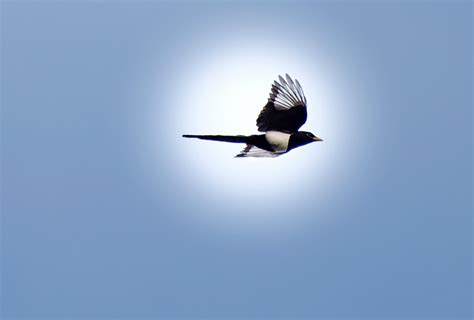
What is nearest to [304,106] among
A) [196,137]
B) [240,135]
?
[240,135]

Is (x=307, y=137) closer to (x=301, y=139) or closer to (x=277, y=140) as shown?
(x=301, y=139)

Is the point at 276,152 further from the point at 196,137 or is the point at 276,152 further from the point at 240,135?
the point at 196,137

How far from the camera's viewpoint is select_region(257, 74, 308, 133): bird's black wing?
14242 millimetres

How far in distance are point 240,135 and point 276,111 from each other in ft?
3.87

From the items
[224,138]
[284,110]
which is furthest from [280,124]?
[224,138]

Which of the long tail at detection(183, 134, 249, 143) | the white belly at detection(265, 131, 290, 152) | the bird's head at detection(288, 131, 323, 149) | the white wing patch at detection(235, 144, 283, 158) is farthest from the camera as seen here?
the bird's head at detection(288, 131, 323, 149)

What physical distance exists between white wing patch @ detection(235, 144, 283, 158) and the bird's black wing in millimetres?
623

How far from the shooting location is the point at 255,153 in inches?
554

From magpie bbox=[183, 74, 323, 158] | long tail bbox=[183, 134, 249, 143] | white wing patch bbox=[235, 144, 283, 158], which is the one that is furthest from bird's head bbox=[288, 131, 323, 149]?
long tail bbox=[183, 134, 249, 143]

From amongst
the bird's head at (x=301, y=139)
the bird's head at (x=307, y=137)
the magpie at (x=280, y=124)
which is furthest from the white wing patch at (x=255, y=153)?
the bird's head at (x=307, y=137)

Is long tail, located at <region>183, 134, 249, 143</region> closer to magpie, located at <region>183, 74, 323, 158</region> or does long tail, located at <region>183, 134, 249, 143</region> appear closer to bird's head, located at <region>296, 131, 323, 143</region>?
magpie, located at <region>183, 74, 323, 158</region>

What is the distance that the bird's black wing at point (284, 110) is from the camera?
1424cm

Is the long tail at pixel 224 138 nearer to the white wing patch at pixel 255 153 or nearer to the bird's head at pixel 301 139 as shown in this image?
the white wing patch at pixel 255 153

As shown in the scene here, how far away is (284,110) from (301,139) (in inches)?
35.4
